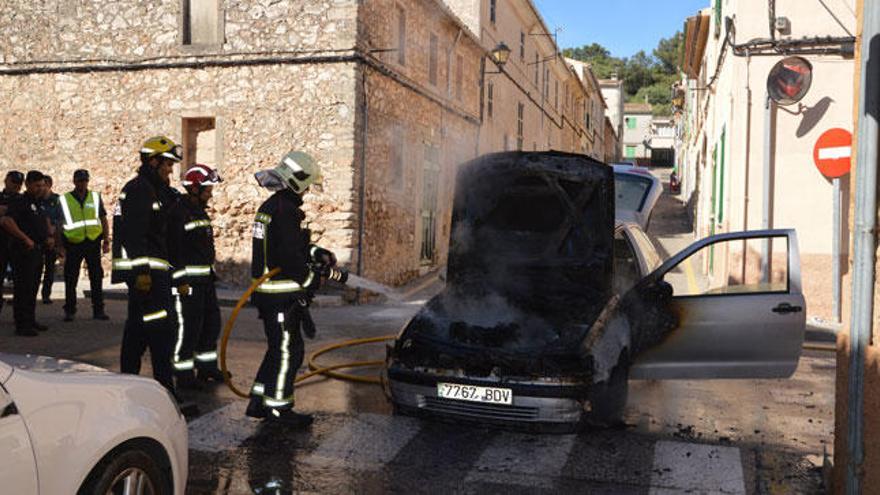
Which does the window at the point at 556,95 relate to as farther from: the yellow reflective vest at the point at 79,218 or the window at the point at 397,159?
the yellow reflective vest at the point at 79,218

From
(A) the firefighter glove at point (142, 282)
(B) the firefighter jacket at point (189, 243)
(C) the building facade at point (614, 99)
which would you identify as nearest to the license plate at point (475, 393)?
(A) the firefighter glove at point (142, 282)

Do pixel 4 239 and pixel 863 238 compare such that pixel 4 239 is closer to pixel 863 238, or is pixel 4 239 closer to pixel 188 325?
pixel 188 325

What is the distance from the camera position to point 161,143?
589cm

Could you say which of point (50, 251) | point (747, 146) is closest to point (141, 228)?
point (50, 251)

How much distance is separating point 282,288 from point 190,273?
1.32 m

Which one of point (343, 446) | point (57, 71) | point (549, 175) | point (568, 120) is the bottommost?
point (343, 446)

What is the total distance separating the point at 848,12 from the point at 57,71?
46.7ft

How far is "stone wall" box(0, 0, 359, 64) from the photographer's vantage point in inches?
554

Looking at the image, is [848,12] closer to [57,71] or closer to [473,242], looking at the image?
[473,242]

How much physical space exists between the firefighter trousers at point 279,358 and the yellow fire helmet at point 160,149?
4.50 feet

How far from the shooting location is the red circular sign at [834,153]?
11.5m

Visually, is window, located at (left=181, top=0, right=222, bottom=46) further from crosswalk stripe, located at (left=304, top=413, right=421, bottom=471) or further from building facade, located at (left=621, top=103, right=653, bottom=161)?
building facade, located at (left=621, top=103, right=653, bottom=161)

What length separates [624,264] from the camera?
326 inches

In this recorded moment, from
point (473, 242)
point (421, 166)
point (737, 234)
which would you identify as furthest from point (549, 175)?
point (421, 166)
